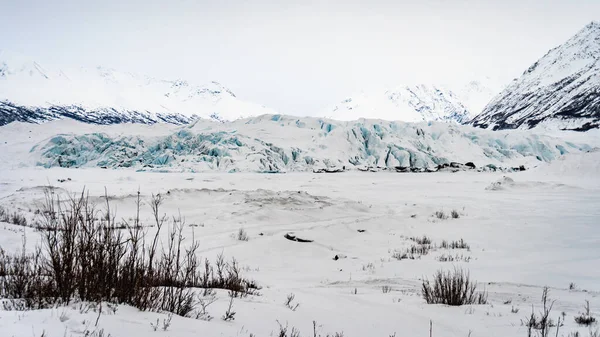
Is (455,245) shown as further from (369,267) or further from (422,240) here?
(369,267)

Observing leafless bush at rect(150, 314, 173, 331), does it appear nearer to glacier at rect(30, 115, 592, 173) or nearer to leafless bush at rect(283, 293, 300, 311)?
leafless bush at rect(283, 293, 300, 311)

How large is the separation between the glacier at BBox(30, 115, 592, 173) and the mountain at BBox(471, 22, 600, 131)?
6072cm

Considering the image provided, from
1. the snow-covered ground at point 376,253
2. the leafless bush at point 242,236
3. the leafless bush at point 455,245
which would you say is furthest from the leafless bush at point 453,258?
the leafless bush at point 242,236

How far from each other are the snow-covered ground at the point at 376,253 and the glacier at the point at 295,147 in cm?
1346

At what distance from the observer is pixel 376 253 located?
8.25 metres

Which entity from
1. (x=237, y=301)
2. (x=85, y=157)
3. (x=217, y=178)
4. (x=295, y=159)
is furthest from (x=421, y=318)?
(x=85, y=157)

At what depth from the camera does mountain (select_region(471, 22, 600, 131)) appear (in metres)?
103

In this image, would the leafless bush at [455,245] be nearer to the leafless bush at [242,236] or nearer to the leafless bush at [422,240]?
the leafless bush at [422,240]

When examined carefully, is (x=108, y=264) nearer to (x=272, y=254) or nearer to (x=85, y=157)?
(x=272, y=254)

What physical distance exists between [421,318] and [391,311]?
0.31 meters

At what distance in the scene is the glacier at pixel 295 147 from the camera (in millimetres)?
33156

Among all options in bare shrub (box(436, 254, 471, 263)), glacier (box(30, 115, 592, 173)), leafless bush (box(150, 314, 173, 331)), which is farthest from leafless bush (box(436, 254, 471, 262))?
glacier (box(30, 115, 592, 173))

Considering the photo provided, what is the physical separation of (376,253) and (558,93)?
14645 cm

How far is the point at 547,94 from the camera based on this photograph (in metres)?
133
